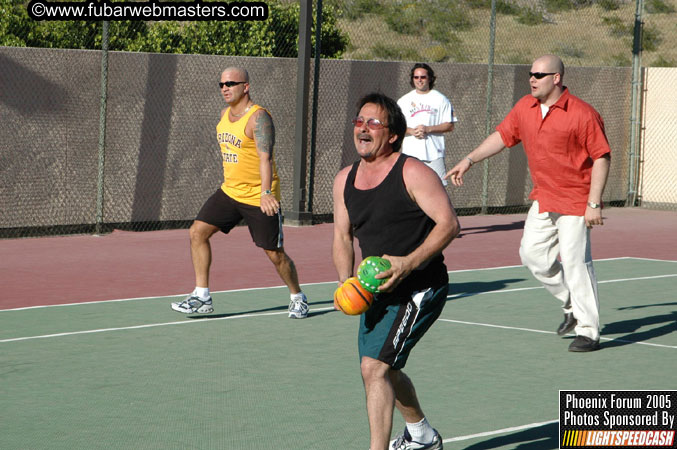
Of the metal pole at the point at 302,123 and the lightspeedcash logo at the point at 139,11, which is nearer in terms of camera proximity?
the lightspeedcash logo at the point at 139,11

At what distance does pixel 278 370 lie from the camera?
7.51 metres

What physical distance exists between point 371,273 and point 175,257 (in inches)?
330

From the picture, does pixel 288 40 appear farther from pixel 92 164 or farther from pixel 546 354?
pixel 546 354

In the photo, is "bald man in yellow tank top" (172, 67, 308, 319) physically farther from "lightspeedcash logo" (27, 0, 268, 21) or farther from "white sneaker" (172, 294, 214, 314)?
"lightspeedcash logo" (27, 0, 268, 21)

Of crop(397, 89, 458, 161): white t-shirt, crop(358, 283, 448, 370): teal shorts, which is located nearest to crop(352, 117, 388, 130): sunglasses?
crop(358, 283, 448, 370): teal shorts

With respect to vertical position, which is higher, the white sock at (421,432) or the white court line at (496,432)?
the white sock at (421,432)

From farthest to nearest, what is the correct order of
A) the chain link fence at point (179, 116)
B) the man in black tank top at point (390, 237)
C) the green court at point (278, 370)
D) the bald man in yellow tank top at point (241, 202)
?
the chain link fence at point (179, 116) < the bald man in yellow tank top at point (241, 202) < the green court at point (278, 370) < the man in black tank top at point (390, 237)

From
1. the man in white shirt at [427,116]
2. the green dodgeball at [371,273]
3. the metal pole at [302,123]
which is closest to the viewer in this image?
the green dodgeball at [371,273]

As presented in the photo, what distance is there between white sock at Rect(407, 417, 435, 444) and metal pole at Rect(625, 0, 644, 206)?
15726mm

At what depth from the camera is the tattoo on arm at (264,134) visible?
914cm

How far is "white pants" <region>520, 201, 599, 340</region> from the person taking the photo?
27.0 feet

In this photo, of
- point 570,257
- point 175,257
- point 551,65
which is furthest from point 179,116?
point 570,257

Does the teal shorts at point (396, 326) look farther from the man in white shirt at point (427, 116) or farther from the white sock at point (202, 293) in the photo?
the man in white shirt at point (427, 116)

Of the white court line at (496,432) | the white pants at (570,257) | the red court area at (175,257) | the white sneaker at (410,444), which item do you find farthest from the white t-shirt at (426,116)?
the white sneaker at (410,444)
